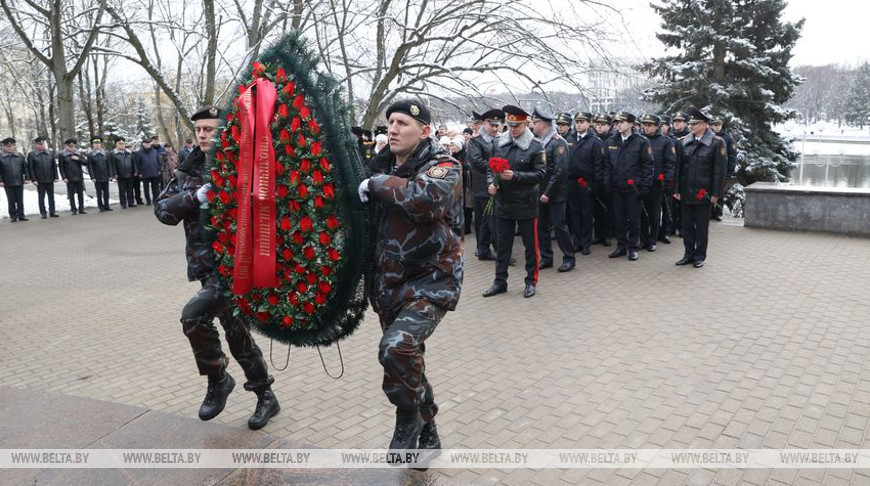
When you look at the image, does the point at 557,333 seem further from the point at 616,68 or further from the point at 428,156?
the point at 616,68

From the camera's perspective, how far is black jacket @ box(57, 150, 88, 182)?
16.7 meters

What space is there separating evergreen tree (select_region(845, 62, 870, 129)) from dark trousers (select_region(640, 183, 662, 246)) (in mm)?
64491

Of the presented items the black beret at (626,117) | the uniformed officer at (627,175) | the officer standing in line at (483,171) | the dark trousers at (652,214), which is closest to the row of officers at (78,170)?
the officer standing in line at (483,171)

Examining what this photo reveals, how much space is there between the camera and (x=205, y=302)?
3736 millimetres

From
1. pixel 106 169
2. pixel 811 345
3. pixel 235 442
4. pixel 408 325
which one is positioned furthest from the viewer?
pixel 106 169

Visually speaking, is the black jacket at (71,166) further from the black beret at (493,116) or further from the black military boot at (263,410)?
the black military boot at (263,410)

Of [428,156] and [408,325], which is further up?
[428,156]

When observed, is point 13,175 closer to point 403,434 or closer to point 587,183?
point 587,183

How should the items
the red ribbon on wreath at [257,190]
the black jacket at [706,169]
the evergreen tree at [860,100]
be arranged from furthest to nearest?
the evergreen tree at [860,100], the black jacket at [706,169], the red ribbon on wreath at [257,190]

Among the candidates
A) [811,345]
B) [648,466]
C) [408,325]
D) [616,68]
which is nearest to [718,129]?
[616,68]

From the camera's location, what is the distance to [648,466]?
3.62 meters

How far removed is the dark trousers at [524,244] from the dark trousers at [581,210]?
2.56m

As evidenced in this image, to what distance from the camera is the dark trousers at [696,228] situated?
28.5 ft

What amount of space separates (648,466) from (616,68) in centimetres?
1086
